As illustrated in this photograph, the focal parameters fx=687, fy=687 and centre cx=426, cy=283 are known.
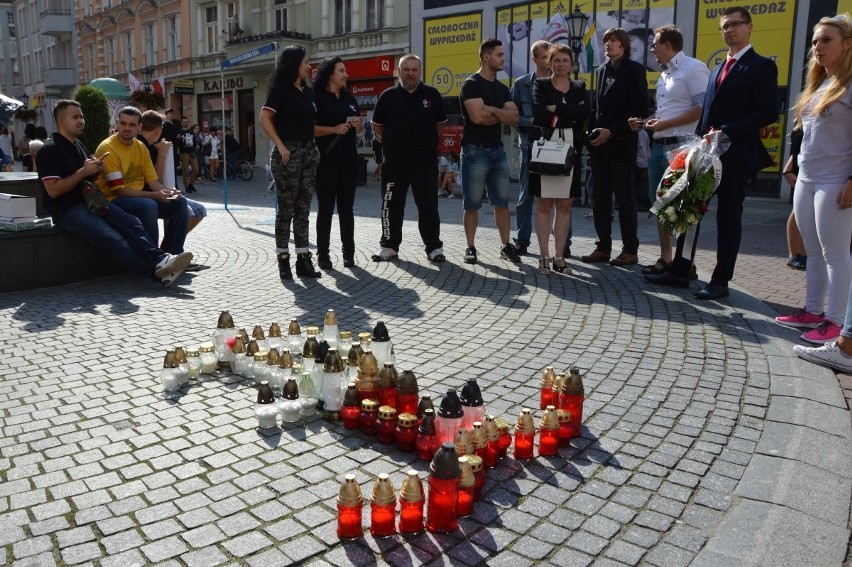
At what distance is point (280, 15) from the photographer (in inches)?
1282

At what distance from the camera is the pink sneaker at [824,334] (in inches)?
181

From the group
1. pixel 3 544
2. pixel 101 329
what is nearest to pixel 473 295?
pixel 101 329

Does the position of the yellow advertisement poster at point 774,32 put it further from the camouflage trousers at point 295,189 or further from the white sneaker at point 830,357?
the white sneaker at point 830,357

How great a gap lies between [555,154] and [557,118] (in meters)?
0.39

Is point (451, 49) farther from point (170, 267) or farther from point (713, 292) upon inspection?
point (713, 292)

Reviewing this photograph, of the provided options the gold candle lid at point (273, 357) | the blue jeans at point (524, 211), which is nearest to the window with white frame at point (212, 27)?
the blue jeans at point (524, 211)

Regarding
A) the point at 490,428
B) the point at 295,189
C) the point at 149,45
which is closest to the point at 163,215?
the point at 295,189

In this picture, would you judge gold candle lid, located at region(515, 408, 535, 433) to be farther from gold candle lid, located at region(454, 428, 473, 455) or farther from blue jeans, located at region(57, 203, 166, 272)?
blue jeans, located at region(57, 203, 166, 272)

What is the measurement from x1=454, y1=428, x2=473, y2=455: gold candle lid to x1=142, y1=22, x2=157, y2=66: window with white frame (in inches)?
1721

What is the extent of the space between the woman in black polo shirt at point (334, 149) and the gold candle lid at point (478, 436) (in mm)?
4539

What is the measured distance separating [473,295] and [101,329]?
303 centimetres

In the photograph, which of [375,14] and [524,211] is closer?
[524,211]

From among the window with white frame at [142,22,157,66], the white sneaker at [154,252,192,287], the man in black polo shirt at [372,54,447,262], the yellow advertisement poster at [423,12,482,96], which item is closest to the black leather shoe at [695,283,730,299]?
the man in black polo shirt at [372,54,447,262]

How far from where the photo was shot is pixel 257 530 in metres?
2.43
